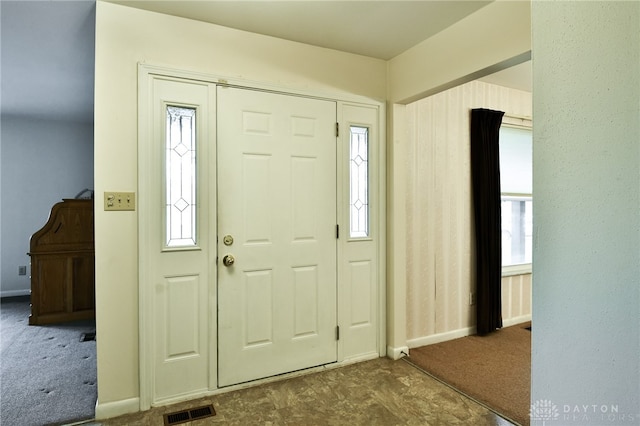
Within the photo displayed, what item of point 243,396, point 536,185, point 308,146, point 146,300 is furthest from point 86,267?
point 536,185

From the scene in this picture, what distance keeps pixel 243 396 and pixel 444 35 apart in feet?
8.96

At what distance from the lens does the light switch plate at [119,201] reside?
2.17 m

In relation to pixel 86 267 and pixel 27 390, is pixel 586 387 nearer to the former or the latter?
pixel 27 390

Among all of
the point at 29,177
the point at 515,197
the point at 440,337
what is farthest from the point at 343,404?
the point at 29,177

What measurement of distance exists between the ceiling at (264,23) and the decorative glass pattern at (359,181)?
652mm

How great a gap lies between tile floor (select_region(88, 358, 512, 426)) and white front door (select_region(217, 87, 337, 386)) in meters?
0.18

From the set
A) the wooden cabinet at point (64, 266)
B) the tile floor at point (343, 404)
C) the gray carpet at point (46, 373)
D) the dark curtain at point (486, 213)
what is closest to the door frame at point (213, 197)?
the tile floor at point (343, 404)

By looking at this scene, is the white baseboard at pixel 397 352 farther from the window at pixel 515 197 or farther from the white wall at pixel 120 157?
the white wall at pixel 120 157

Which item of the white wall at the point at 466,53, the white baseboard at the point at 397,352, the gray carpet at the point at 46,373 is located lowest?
the gray carpet at the point at 46,373

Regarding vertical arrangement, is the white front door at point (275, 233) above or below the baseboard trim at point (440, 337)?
above

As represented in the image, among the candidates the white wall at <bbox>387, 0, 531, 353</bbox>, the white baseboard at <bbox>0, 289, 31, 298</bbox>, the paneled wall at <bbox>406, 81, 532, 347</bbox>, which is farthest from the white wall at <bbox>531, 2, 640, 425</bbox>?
the white baseboard at <bbox>0, 289, 31, 298</bbox>

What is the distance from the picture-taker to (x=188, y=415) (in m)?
2.19

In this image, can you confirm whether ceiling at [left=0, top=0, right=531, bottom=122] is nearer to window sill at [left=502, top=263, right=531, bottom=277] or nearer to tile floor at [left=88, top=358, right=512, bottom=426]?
window sill at [left=502, top=263, right=531, bottom=277]

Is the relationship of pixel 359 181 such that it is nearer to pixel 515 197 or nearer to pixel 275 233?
pixel 275 233
